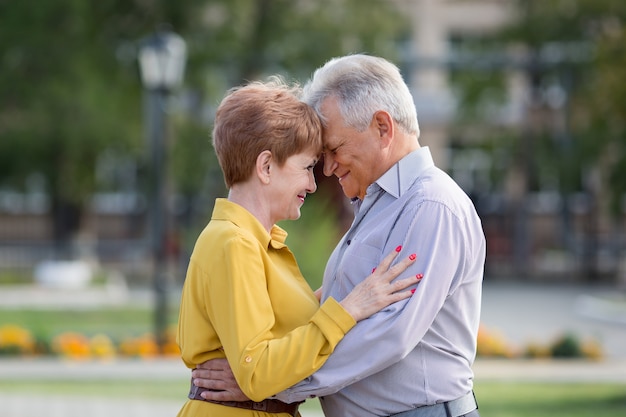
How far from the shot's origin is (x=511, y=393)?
34.6 feet

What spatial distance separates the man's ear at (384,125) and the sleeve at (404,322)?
31 centimetres

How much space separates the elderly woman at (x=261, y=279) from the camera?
321 centimetres

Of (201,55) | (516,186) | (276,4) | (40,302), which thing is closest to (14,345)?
(40,302)

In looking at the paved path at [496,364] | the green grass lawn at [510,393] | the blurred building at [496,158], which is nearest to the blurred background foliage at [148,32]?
A: the blurred building at [496,158]

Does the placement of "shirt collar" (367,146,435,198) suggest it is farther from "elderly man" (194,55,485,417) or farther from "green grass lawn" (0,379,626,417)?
"green grass lawn" (0,379,626,417)

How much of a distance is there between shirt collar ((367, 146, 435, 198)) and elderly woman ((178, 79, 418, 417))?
22 cm

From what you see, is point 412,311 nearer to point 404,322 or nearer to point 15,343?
point 404,322

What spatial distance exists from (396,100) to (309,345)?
77 cm

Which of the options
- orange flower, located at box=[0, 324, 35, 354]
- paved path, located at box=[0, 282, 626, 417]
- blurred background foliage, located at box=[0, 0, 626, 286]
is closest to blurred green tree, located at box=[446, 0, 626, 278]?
blurred background foliage, located at box=[0, 0, 626, 286]

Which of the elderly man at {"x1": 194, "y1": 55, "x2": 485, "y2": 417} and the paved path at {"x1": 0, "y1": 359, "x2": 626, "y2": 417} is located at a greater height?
the elderly man at {"x1": 194, "y1": 55, "x2": 485, "y2": 417}

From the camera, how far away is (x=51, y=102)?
26531mm

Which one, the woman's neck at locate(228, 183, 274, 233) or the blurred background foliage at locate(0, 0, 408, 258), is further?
the blurred background foliage at locate(0, 0, 408, 258)

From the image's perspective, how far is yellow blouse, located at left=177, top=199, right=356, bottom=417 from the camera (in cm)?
319

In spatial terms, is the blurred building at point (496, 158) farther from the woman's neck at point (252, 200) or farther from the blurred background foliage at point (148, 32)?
the woman's neck at point (252, 200)
